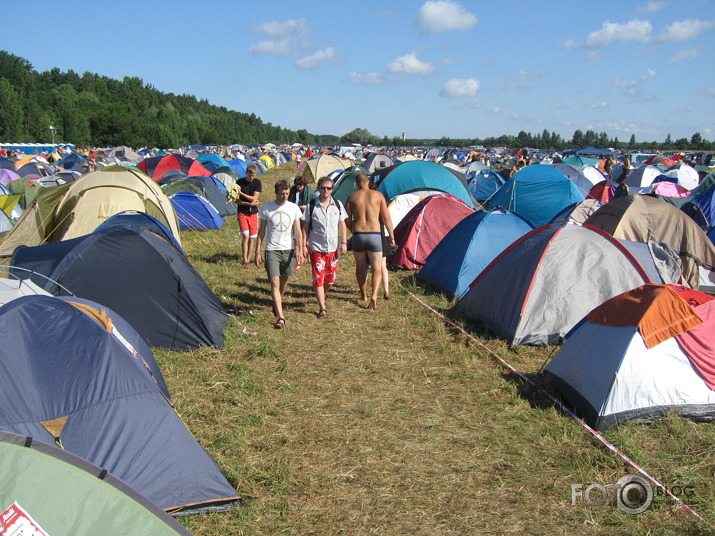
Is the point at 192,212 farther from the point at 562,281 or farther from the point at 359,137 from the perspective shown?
the point at 359,137

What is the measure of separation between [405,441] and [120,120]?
295 feet

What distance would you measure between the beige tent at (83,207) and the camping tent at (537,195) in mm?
8086

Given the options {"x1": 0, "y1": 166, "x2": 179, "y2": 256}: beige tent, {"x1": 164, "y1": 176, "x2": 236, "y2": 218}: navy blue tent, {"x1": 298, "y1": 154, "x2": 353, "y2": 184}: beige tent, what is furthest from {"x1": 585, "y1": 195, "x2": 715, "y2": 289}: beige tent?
{"x1": 298, "y1": 154, "x2": 353, "y2": 184}: beige tent

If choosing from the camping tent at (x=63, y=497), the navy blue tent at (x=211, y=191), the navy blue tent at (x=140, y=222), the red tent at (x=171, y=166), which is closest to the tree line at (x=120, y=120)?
the red tent at (x=171, y=166)

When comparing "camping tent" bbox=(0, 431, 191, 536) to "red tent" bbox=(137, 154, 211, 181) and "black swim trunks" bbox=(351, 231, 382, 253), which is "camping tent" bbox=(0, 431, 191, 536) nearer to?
"black swim trunks" bbox=(351, 231, 382, 253)

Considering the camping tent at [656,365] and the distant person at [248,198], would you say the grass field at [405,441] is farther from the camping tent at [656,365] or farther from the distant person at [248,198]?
the distant person at [248,198]

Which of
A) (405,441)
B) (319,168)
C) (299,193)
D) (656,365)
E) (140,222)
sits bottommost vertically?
(405,441)

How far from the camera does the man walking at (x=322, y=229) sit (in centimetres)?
698

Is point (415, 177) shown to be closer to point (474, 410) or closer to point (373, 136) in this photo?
point (474, 410)

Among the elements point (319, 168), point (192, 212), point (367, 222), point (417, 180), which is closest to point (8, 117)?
point (319, 168)

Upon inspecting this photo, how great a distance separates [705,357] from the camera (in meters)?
4.45

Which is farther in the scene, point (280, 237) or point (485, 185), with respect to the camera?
point (485, 185)

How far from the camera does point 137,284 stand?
587 cm

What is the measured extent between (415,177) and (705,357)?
1172 cm
